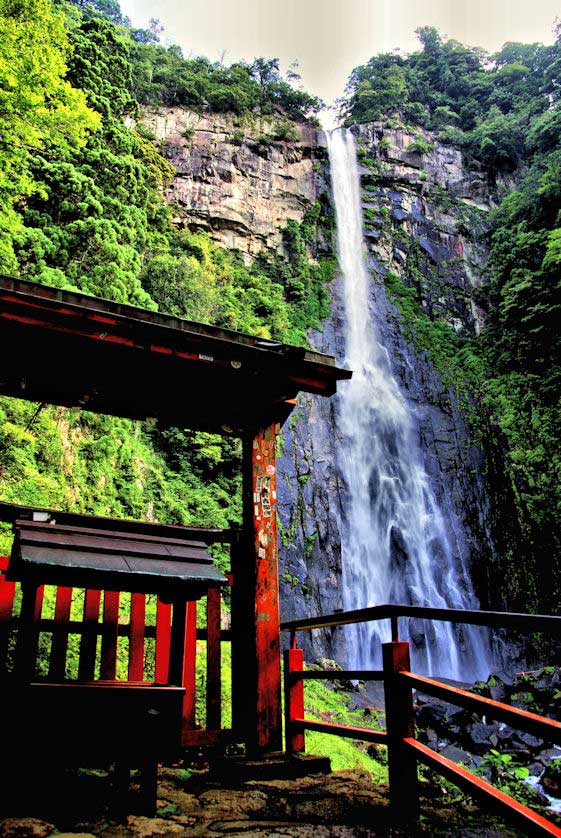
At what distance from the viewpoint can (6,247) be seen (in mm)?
8977

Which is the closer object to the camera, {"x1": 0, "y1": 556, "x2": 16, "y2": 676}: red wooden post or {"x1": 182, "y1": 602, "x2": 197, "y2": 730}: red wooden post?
{"x1": 0, "y1": 556, "x2": 16, "y2": 676}: red wooden post

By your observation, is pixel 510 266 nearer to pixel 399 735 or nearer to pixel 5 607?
pixel 399 735

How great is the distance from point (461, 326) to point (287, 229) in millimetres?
7808

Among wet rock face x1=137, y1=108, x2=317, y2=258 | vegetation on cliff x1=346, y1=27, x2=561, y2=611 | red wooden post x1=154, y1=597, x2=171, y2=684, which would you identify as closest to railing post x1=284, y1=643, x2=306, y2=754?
red wooden post x1=154, y1=597, x2=171, y2=684

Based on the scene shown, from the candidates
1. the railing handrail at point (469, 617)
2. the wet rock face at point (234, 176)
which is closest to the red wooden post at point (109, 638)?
the railing handrail at point (469, 617)

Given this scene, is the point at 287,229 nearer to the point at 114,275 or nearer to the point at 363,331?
the point at 363,331

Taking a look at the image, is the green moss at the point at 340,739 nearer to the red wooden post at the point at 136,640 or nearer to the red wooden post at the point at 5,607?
the red wooden post at the point at 136,640

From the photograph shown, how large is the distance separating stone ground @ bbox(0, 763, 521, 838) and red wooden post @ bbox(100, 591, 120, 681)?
0.58m

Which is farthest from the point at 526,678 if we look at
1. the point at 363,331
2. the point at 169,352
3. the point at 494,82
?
the point at 494,82

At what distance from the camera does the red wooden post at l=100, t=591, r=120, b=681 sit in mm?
3617

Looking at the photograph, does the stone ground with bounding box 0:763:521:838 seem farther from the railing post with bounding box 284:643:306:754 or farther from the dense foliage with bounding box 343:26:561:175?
the dense foliage with bounding box 343:26:561:175

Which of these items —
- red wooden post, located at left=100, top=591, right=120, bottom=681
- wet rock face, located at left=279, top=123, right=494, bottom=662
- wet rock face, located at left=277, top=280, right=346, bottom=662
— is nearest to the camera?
red wooden post, located at left=100, top=591, right=120, bottom=681

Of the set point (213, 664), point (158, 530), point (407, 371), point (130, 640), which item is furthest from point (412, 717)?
point (407, 371)

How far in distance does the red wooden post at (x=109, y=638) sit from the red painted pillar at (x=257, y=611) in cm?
86
